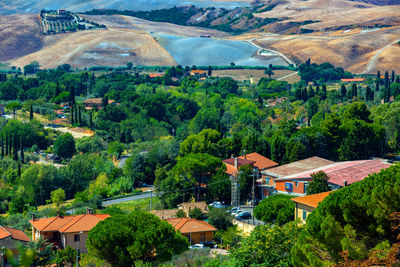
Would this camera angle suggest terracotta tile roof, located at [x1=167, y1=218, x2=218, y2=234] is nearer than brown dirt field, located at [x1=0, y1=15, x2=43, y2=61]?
Yes

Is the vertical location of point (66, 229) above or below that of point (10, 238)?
below

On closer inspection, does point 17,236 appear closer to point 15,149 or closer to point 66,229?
point 66,229

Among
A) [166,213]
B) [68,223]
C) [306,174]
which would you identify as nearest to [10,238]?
[68,223]

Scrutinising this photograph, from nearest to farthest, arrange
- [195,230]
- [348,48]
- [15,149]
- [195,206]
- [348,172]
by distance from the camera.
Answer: [195,230], [195,206], [348,172], [15,149], [348,48]

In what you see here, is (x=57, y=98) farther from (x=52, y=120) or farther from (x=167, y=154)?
(x=167, y=154)

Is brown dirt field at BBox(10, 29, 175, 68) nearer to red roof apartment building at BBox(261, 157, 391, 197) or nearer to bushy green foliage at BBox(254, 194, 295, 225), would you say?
red roof apartment building at BBox(261, 157, 391, 197)

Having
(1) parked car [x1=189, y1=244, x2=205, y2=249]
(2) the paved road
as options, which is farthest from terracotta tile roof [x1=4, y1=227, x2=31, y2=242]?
(2) the paved road
